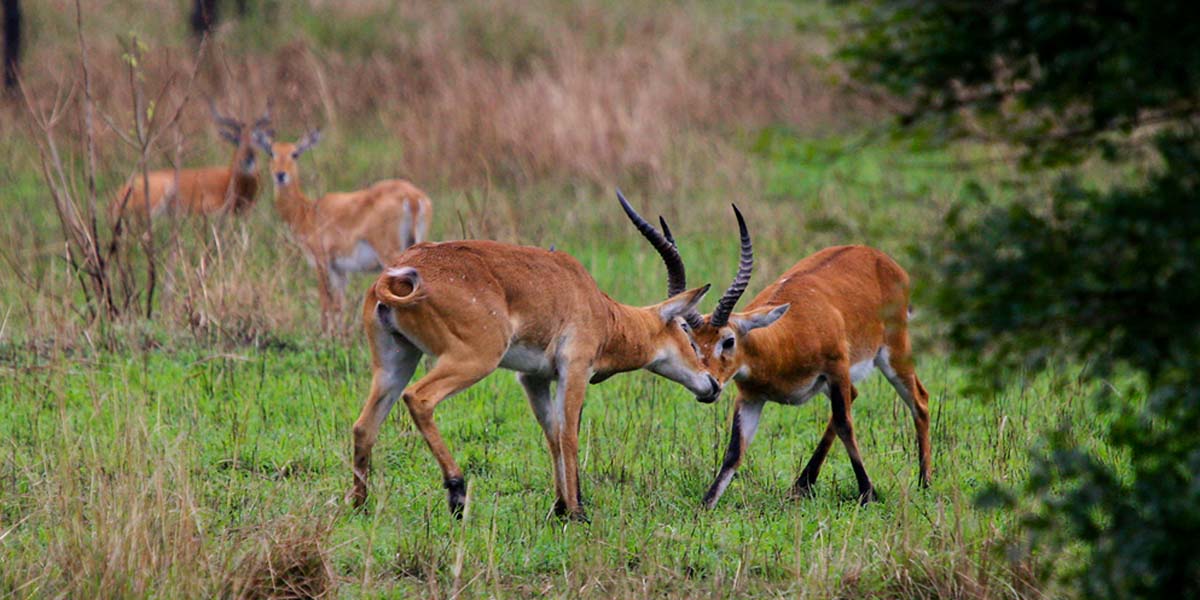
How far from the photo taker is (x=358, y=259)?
11195 millimetres

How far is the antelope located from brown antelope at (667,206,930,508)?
0.17m

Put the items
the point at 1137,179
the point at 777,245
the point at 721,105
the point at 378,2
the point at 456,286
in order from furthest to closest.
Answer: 1. the point at 378,2
2. the point at 721,105
3. the point at 777,245
4. the point at 456,286
5. the point at 1137,179

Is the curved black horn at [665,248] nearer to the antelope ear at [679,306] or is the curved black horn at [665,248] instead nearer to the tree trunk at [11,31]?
the antelope ear at [679,306]

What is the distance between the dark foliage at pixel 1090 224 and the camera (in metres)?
3.27

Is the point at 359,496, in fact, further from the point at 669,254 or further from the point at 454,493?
the point at 669,254

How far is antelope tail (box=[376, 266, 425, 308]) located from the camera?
5.68 meters

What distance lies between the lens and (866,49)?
3637 millimetres

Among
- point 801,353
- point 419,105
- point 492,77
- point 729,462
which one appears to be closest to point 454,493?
point 729,462

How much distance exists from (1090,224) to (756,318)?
3.10 m

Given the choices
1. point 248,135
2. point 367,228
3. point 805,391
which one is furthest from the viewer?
point 248,135

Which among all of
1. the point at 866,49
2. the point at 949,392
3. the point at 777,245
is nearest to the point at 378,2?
the point at 777,245

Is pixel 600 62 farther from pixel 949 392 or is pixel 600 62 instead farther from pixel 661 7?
pixel 949 392

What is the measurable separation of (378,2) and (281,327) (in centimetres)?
1534

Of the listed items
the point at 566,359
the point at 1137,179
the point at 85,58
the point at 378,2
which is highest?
the point at 1137,179
